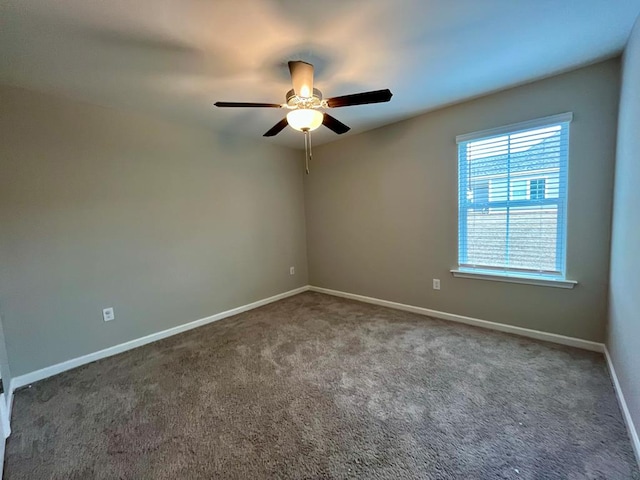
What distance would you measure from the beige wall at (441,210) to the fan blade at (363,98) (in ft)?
3.28

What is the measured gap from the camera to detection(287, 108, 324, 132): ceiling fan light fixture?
1941 mm

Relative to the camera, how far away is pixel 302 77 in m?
2.00

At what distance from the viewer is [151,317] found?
2971mm

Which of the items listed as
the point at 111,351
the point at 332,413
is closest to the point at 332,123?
the point at 332,413

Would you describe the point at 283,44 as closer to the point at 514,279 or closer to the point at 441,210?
the point at 441,210

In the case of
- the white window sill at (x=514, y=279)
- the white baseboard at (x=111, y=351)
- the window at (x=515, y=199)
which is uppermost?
the window at (x=515, y=199)

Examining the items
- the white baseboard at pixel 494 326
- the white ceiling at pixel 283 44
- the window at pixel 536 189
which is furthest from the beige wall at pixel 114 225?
the window at pixel 536 189

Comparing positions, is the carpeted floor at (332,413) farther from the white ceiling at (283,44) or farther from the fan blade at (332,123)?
the white ceiling at (283,44)

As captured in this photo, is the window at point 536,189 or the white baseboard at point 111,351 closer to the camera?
the white baseboard at point 111,351

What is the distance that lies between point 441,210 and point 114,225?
3407mm

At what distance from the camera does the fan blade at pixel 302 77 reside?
196 cm

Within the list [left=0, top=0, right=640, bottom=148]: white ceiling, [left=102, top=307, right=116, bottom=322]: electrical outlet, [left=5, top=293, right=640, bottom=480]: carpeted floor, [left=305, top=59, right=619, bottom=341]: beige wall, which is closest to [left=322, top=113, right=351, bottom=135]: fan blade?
[left=0, top=0, right=640, bottom=148]: white ceiling

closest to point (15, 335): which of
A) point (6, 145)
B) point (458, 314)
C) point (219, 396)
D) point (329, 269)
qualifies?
point (6, 145)

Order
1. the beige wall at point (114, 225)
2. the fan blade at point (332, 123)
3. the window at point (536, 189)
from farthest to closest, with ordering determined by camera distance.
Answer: the window at point (536, 189) → the beige wall at point (114, 225) → the fan blade at point (332, 123)
